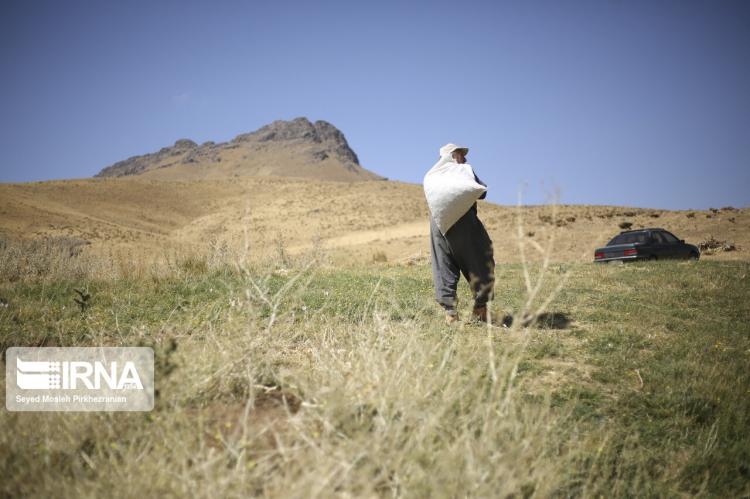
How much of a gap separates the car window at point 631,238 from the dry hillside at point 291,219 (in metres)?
1.56

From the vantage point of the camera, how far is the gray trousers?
4.77 m

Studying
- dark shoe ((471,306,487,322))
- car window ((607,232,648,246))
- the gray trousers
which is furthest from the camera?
car window ((607,232,648,246))

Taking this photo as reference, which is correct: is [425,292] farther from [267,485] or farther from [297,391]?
[267,485]

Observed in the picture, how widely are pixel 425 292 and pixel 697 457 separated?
14.9 ft

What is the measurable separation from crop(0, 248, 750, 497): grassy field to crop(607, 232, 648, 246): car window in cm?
766

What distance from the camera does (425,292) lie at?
6836mm

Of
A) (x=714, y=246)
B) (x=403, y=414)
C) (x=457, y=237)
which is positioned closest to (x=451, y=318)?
(x=457, y=237)

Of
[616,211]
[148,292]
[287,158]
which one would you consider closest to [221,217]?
[616,211]

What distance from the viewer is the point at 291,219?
39594 mm

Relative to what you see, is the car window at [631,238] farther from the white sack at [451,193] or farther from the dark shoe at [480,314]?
the white sack at [451,193]

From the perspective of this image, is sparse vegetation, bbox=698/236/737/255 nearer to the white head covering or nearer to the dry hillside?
the dry hillside

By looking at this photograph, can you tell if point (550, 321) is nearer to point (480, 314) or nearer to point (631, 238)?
point (480, 314)

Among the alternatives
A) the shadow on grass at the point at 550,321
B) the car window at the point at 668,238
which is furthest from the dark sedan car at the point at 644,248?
the shadow on grass at the point at 550,321

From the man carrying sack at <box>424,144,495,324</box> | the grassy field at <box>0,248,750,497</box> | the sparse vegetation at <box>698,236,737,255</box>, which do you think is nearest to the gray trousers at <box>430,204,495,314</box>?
the man carrying sack at <box>424,144,495,324</box>
